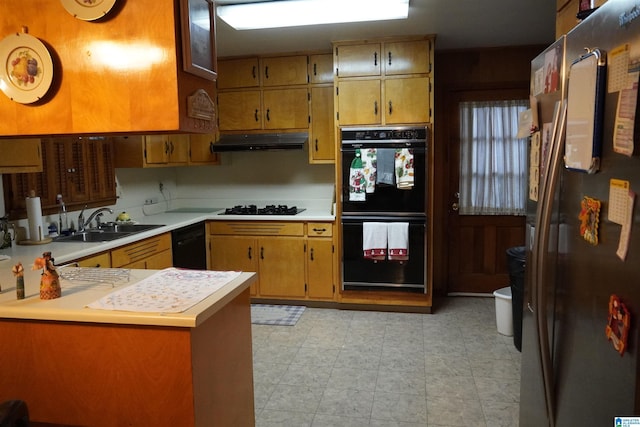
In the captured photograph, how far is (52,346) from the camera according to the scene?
1.67m

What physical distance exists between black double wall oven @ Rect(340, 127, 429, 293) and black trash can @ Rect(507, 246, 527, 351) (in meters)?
0.83

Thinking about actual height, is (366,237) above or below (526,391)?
above

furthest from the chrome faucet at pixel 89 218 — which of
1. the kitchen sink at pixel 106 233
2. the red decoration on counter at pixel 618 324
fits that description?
the red decoration on counter at pixel 618 324

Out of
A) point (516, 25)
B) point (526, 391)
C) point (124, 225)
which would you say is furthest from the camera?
point (124, 225)

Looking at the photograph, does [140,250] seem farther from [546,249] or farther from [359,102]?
[546,249]

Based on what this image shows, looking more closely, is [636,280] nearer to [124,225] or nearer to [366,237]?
[366,237]

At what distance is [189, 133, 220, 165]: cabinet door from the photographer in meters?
4.64

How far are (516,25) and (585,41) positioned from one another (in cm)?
259

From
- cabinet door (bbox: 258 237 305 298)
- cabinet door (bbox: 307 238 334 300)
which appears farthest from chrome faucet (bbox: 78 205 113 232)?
cabinet door (bbox: 307 238 334 300)

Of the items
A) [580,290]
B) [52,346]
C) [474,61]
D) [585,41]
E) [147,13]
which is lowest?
[52,346]

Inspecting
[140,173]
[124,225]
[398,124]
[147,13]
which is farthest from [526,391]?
[140,173]

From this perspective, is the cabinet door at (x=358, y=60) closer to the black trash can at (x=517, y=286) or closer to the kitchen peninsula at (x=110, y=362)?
the black trash can at (x=517, y=286)

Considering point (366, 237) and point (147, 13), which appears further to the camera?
point (366, 237)

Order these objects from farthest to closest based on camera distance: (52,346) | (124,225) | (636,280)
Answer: (124,225) → (52,346) → (636,280)
